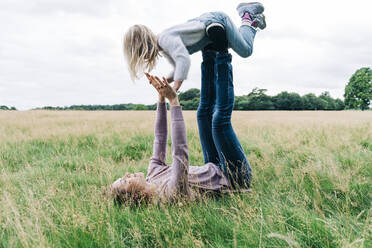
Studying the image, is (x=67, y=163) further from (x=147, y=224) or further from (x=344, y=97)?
→ (x=344, y=97)

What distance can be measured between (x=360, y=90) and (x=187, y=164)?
63.6 m

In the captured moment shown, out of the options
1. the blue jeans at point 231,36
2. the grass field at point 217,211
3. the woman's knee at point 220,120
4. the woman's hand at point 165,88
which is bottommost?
the grass field at point 217,211

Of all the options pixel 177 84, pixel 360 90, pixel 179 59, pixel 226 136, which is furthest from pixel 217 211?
pixel 360 90

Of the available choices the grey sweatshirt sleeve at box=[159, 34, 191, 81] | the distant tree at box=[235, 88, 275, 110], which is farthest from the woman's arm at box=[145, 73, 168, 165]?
the distant tree at box=[235, 88, 275, 110]

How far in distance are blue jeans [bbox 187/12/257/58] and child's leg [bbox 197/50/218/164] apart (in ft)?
0.51

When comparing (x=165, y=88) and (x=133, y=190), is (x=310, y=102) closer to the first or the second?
(x=165, y=88)

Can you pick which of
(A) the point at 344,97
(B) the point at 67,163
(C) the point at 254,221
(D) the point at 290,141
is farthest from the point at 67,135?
(A) the point at 344,97

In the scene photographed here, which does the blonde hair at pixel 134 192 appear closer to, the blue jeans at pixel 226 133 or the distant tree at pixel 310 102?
the blue jeans at pixel 226 133

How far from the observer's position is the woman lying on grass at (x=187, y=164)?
2648 millimetres

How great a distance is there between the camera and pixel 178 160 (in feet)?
8.59

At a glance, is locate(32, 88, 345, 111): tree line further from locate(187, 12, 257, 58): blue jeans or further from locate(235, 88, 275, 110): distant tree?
locate(187, 12, 257, 58): blue jeans

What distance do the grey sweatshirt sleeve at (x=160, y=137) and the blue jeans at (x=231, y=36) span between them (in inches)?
37.9

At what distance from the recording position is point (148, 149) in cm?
616

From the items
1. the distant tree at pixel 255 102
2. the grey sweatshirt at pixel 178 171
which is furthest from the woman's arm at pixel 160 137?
the distant tree at pixel 255 102
